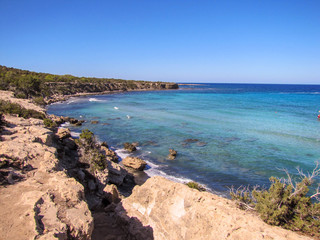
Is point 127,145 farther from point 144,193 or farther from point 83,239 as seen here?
point 83,239

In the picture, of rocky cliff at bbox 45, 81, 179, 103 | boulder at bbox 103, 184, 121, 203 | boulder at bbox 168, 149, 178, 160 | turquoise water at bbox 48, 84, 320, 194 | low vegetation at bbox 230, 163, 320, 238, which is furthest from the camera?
rocky cliff at bbox 45, 81, 179, 103

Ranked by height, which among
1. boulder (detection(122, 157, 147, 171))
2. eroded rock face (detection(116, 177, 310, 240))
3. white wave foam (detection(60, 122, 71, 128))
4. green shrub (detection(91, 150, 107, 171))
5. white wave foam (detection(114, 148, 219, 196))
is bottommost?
white wave foam (detection(114, 148, 219, 196))

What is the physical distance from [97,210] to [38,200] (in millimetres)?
4778

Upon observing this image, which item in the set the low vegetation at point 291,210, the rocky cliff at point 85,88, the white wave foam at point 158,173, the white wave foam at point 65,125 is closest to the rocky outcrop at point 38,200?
the low vegetation at point 291,210

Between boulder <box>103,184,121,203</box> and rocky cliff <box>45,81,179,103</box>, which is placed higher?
rocky cliff <box>45,81,179,103</box>

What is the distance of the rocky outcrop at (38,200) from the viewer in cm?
549

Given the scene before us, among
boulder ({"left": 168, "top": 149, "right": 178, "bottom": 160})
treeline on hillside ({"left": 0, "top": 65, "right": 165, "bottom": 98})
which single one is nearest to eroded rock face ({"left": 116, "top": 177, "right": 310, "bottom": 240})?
boulder ({"left": 168, "top": 149, "right": 178, "bottom": 160})

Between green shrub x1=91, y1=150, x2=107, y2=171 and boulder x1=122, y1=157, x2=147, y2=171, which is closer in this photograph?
green shrub x1=91, y1=150, x2=107, y2=171

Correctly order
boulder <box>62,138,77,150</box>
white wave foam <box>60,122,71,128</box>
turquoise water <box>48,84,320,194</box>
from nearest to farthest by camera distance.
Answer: boulder <box>62,138,77,150</box> < turquoise water <box>48,84,320,194</box> < white wave foam <box>60,122,71,128</box>

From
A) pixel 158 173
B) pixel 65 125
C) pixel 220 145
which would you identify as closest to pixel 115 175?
pixel 158 173

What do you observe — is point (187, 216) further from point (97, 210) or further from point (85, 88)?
point (85, 88)

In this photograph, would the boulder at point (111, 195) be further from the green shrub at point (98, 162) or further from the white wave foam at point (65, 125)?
the white wave foam at point (65, 125)

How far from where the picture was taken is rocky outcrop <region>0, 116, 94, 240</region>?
18.0 feet

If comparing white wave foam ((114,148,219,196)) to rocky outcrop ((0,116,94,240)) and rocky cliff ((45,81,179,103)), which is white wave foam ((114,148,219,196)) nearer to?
rocky outcrop ((0,116,94,240))
